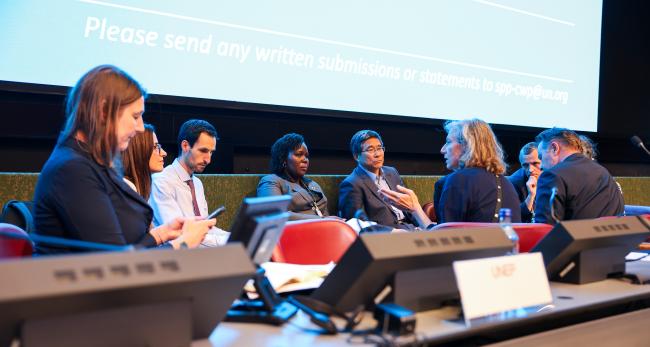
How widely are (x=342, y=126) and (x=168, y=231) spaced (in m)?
3.36

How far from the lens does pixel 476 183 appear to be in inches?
158

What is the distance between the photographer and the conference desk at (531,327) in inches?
55.7

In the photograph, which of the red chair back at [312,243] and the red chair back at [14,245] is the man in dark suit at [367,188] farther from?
the red chair back at [14,245]

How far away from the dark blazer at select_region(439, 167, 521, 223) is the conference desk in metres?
1.57

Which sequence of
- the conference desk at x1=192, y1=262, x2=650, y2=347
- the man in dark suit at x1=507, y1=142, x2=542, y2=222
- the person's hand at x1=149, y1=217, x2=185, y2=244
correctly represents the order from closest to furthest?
the conference desk at x1=192, y1=262, x2=650, y2=347 → the person's hand at x1=149, y1=217, x2=185, y2=244 → the man in dark suit at x1=507, y1=142, x2=542, y2=222

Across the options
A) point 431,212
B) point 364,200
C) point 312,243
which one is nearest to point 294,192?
point 364,200

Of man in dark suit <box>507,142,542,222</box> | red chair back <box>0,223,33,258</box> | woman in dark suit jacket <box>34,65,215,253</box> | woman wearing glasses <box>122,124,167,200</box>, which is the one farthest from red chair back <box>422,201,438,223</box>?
red chair back <box>0,223,33,258</box>

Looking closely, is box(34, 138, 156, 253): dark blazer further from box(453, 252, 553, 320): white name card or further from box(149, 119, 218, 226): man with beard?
box(149, 119, 218, 226): man with beard

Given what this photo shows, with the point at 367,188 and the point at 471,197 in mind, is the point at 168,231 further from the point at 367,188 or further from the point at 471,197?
the point at 367,188

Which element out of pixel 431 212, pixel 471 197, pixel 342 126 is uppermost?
pixel 342 126

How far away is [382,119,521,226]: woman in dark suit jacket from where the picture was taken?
13.1 ft

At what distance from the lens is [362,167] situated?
5016mm

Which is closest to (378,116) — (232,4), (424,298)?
(232,4)

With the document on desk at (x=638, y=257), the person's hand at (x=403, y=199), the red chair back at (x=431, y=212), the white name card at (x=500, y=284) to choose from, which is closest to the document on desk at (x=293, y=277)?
the white name card at (x=500, y=284)
